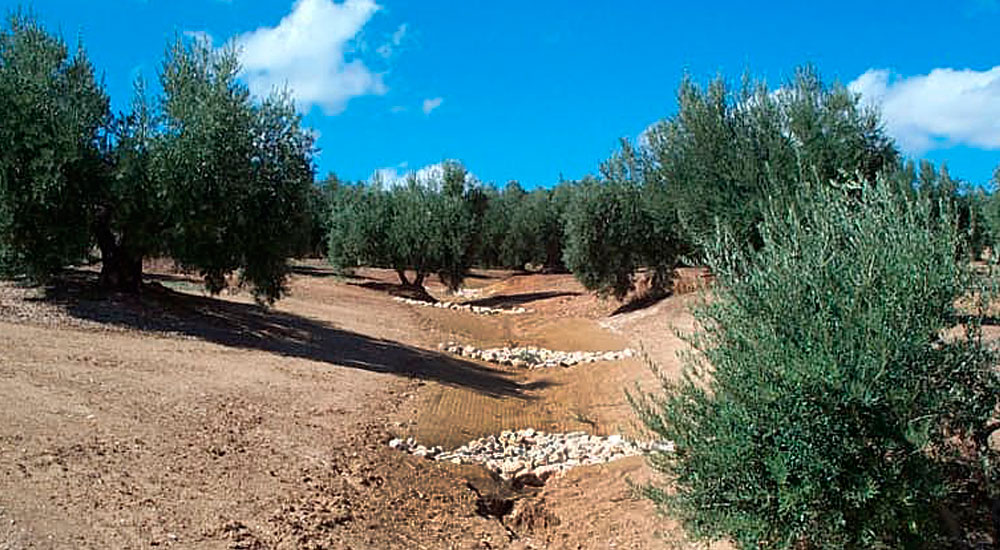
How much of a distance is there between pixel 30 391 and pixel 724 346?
9529 millimetres

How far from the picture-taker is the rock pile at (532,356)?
25.4 m

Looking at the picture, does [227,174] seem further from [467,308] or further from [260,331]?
[467,308]

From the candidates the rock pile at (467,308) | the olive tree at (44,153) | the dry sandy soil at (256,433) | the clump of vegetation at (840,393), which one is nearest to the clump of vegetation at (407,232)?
the rock pile at (467,308)

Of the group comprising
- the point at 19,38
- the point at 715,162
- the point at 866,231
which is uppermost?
the point at 19,38

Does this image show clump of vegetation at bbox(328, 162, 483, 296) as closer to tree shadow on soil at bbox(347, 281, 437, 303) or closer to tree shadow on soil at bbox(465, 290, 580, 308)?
tree shadow on soil at bbox(347, 281, 437, 303)

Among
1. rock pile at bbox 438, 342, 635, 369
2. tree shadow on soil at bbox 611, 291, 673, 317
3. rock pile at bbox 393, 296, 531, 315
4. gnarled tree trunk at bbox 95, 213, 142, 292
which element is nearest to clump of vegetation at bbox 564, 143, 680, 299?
tree shadow on soil at bbox 611, 291, 673, 317

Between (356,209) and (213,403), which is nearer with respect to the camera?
(213,403)

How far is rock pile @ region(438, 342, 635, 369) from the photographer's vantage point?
25391 millimetres

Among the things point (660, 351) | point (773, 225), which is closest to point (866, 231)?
point (773, 225)

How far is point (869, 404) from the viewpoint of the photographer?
6.36 meters

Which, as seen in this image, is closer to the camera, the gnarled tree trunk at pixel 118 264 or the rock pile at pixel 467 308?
the gnarled tree trunk at pixel 118 264

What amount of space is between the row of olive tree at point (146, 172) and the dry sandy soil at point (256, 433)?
1558mm

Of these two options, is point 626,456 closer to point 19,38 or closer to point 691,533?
point 691,533

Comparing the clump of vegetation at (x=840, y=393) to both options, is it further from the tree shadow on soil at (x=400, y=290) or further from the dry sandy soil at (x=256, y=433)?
the tree shadow on soil at (x=400, y=290)
